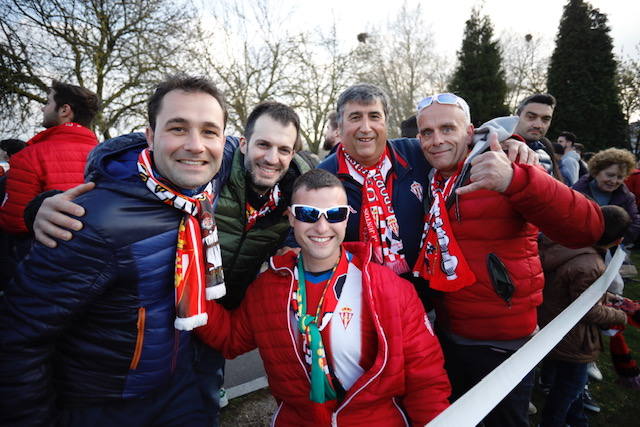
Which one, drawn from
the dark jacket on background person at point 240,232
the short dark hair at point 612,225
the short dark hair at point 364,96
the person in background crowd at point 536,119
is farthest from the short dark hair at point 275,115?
the person in background crowd at point 536,119

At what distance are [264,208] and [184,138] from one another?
2.60 ft

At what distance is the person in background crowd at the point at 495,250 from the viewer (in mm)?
1688

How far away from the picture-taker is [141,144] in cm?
174

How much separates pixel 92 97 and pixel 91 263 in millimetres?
3193

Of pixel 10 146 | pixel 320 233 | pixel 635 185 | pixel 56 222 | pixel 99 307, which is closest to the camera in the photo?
pixel 56 222

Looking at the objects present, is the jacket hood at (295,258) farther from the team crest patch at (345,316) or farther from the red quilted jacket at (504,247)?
the red quilted jacket at (504,247)

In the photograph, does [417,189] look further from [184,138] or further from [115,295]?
[115,295]

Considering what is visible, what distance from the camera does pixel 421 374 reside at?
1697 millimetres

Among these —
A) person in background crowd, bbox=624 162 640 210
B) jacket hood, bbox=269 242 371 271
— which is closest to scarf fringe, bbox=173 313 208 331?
jacket hood, bbox=269 242 371 271

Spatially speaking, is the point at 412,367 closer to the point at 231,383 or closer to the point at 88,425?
the point at 88,425

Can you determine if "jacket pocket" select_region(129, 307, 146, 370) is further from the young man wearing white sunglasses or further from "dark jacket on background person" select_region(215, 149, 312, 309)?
"dark jacket on background person" select_region(215, 149, 312, 309)

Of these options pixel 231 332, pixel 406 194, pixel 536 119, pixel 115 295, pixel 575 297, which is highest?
pixel 536 119

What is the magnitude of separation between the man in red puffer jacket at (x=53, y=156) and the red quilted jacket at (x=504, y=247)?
3717mm

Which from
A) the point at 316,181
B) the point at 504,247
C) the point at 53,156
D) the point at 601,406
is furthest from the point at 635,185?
the point at 53,156
